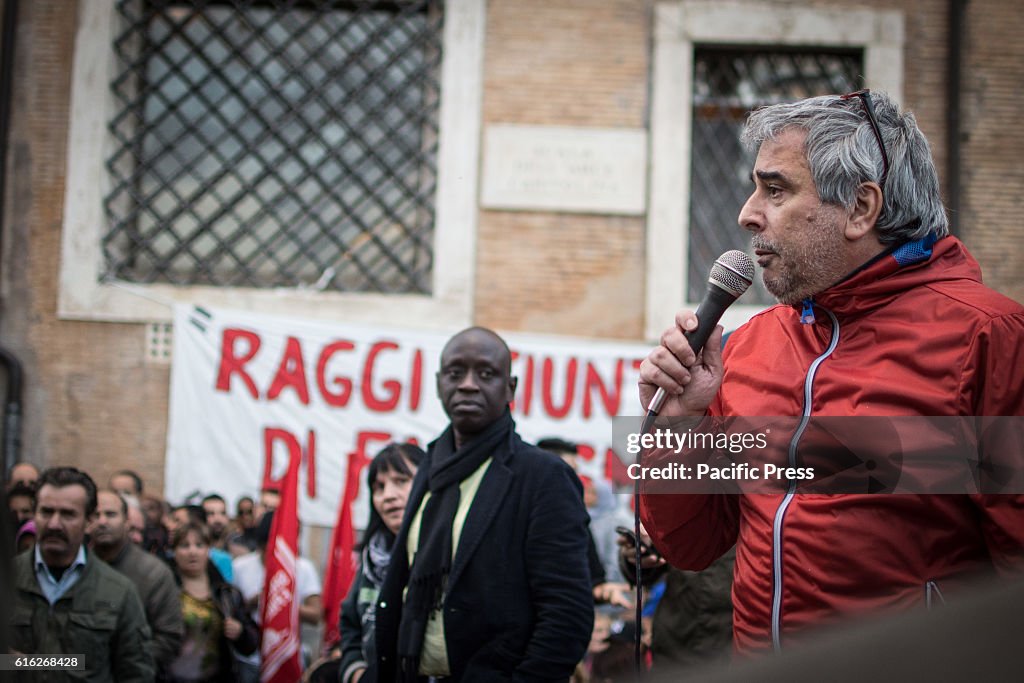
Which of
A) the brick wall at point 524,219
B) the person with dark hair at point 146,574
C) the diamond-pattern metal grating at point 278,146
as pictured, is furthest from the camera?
the diamond-pattern metal grating at point 278,146

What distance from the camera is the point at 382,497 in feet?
13.7

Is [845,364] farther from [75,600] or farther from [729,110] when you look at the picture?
[729,110]

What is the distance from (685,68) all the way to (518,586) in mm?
7240

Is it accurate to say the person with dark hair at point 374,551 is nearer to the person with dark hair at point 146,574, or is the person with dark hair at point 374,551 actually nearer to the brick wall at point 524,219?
the person with dark hair at point 146,574

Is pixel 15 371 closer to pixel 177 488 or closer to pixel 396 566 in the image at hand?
pixel 177 488

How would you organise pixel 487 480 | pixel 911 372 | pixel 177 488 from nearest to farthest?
pixel 911 372 → pixel 487 480 → pixel 177 488

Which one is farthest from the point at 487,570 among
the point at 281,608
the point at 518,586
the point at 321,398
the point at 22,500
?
the point at 321,398

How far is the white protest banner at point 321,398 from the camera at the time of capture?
27.8ft

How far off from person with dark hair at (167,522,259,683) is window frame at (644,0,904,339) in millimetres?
4781

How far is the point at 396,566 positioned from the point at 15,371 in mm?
6911

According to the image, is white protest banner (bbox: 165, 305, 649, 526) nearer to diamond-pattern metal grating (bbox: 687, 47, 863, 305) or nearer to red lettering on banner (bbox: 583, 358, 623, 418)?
red lettering on banner (bbox: 583, 358, 623, 418)

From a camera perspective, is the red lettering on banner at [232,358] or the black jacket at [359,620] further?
the red lettering on banner at [232,358]

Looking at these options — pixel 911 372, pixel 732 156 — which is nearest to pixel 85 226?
pixel 732 156

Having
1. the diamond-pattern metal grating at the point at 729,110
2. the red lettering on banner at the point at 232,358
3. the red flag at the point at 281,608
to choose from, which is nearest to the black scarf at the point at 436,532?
the red flag at the point at 281,608
